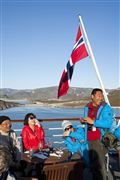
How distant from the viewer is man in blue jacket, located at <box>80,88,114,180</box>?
3777 mm

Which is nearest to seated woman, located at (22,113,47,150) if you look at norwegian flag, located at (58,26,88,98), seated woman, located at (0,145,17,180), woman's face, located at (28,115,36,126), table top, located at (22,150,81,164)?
woman's face, located at (28,115,36,126)

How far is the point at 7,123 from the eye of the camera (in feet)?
13.5

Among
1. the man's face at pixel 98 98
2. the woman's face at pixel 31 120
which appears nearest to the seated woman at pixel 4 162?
the man's face at pixel 98 98

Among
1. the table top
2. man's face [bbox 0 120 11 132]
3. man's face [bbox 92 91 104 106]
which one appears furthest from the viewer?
man's face [bbox 0 120 11 132]

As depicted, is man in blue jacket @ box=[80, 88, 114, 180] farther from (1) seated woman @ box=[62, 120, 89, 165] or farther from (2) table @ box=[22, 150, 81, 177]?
(2) table @ box=[22, 150, 81, 177]

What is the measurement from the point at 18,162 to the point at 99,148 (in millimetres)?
951

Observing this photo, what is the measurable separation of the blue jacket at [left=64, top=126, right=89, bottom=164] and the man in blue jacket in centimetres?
9

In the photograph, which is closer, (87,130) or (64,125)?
(87,130)

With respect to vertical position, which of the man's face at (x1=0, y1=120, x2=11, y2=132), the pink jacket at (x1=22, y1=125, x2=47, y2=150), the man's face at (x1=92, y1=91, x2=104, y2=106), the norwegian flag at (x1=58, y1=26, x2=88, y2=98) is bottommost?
the pink jacket at (x1=22, y1=125, x2=47, y2=150)

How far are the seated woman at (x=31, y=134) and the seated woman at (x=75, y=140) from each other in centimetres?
62

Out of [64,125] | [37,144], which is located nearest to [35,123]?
[37,144]

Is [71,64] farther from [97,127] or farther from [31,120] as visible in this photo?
[97,127]

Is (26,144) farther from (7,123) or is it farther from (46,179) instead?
(46,179)

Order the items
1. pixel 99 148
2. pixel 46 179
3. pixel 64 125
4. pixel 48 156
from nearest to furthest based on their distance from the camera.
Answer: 1. pixel 46 179
2. pixel 99 148
3. pixel 48 156
4. pixel 64 125
